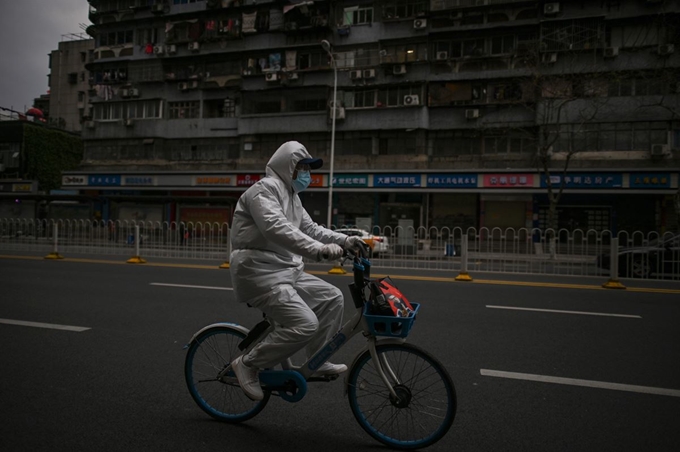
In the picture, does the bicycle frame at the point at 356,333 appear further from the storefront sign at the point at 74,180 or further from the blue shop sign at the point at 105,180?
the storefront sign at the point at 74,180

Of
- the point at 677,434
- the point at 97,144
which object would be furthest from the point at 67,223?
the point at 97,144

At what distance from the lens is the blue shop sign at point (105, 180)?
3500 cm

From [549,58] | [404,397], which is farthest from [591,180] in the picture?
[404,397]

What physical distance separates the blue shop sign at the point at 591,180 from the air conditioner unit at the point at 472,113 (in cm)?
503

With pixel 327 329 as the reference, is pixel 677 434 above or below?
below

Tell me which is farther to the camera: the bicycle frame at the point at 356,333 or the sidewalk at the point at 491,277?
the sidewalk at the point at 491,277

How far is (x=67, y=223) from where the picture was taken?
16266 millimetres

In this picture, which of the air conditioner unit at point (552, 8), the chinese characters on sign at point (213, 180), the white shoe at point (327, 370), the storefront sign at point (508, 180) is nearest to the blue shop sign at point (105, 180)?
the chinese characters on sign at point (213, 180)

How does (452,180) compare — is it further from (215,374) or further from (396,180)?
(215,374)

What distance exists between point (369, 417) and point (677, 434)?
6.64ft

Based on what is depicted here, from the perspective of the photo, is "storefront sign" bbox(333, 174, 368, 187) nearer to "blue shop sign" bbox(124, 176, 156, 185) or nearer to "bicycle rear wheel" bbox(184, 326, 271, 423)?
"blue shop sign" bbox(124, 176, 156, 185)

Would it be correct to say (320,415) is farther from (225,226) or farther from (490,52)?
(490,52)

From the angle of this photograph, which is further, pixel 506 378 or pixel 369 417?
pixel 506 378

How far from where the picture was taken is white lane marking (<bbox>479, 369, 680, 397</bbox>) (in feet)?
13.1
